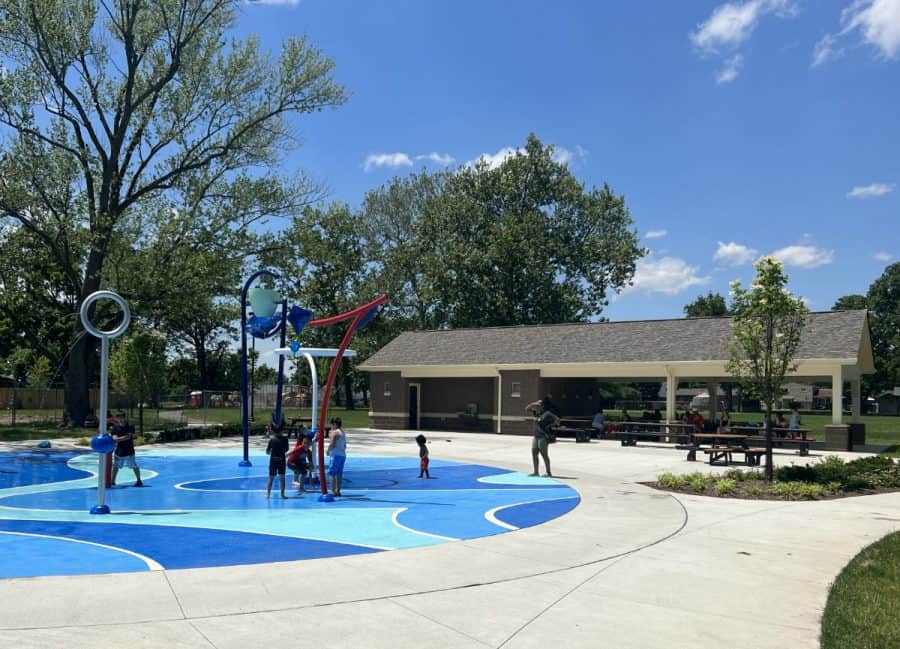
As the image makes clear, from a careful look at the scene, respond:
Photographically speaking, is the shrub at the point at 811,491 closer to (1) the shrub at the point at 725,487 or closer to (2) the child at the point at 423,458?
(1) the shrub at the point at 725,487

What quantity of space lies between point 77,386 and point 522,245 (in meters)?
31.7

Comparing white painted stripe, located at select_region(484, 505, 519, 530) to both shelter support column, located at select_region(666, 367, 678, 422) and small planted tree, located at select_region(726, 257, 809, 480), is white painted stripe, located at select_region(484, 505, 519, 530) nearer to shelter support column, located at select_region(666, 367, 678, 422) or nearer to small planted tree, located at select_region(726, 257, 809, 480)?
small planted tree, located at select_region(726, 257, 809, 480)

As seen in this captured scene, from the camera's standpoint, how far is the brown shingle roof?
28.3 m

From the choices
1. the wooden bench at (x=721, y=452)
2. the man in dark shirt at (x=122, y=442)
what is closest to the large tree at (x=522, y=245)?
the wooden bench at (x=721, y=452)

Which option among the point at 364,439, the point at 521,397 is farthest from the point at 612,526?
the point at 521,397

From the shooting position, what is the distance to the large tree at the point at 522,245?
5606cm

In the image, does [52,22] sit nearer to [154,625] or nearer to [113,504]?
[113,504]

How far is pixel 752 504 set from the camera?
47.1 feet

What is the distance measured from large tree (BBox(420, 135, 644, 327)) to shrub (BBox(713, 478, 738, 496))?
3977cm

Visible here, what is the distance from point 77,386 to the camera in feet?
111

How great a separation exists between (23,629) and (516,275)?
50712 mm

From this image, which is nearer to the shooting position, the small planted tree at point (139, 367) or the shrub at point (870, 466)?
the shrub at point (870, 466)

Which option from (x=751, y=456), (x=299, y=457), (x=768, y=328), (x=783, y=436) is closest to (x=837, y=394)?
(x=783, y=436)

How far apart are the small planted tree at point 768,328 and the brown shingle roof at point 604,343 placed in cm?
1111
